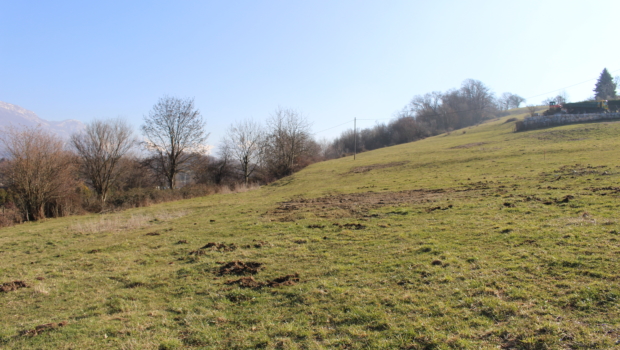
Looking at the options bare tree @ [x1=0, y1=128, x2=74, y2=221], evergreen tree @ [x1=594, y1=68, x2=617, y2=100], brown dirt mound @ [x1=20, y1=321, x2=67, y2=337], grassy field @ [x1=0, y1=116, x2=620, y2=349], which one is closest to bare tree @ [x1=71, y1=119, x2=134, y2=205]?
bare tree @ [x1=0, y1=128, x2=74, y2=221]

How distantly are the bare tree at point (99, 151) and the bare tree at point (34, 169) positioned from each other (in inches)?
568

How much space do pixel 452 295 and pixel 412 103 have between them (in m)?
111

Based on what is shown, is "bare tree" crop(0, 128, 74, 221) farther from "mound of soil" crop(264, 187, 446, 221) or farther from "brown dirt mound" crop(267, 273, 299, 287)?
"brown dirt mound" crop(267, 273, 299, 287)

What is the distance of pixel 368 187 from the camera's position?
24.1 m

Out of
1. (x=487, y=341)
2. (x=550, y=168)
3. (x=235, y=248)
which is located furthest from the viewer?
(x=550, y=168)

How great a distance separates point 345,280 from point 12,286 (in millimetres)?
8162

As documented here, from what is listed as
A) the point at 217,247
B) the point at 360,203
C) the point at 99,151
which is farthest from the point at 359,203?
the point at 99,151

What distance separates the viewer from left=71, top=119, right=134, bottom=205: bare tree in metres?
38.1

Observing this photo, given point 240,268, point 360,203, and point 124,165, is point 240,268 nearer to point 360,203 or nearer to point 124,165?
point 360,203

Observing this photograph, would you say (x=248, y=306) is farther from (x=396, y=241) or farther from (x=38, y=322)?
(x=396, y=241)

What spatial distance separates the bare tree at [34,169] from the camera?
22.2 meters

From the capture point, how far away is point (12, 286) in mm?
8000

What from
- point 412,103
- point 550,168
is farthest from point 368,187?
point 412,103

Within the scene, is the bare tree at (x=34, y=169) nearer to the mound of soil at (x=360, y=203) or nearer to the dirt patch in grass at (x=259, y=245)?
the mound of soil at (x=360, y=203)
